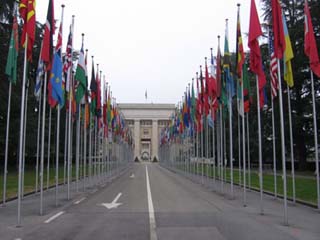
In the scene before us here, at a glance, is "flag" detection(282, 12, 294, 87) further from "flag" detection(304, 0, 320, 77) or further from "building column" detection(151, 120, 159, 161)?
"building column" detection(151, 120, 159, 161)

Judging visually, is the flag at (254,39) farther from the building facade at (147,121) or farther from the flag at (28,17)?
the building facade at (147,121)

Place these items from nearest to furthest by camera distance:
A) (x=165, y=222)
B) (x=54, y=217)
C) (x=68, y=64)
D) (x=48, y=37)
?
(x=165, y=222) < (x=54, y=217) < (x=48, y=37) < (x=68, y=64)

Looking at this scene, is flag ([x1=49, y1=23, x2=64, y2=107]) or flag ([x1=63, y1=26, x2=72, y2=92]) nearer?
flag ([x1=49, y1=23, x2=64, y2=107])

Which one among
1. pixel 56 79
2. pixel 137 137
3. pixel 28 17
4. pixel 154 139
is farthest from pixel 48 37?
pixel 154 139

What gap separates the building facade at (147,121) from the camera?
15688cm

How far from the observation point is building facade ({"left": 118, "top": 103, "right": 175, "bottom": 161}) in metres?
157

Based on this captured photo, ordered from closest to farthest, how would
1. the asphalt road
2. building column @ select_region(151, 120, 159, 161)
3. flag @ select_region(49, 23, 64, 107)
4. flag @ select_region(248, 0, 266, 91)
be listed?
the asphalt road
flag @ select_region(248, 0, 266, 91)
flag @ select_region(49, 23, 64, 107)
building column @ select_region(151, 120, 159, 161)

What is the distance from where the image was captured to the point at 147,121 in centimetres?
16100

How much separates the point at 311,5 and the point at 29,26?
29.3 metres

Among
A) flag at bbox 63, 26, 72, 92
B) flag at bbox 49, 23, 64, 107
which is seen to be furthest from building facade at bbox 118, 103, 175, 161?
flag at bbox 49, 23, 64, 107

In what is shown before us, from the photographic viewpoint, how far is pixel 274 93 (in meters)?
19.5

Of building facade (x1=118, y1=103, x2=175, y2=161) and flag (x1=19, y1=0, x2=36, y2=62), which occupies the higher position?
building facade (x1=118, y1=103, x2=175, y2=161)

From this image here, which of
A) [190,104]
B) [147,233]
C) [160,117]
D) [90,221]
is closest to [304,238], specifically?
[147,233]

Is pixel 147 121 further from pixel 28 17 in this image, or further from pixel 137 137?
pixel 28 17
